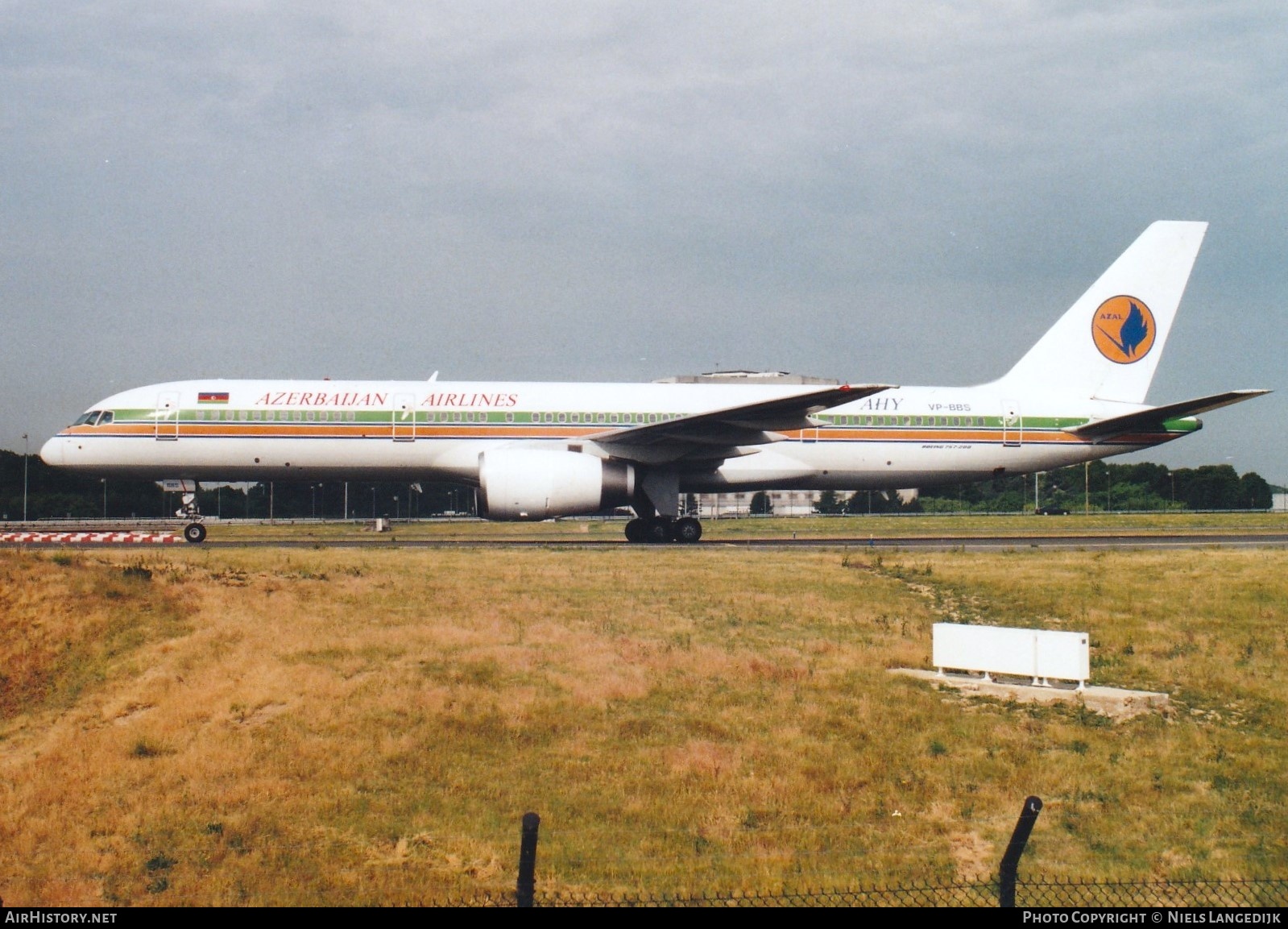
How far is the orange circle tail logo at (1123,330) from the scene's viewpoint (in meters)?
33.0

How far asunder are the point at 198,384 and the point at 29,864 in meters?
20.4

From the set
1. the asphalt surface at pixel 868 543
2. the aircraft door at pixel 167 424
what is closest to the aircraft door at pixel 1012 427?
the asphalt surface at pixel 868 543

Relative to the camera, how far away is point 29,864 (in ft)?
31.7

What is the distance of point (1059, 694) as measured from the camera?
528 inches

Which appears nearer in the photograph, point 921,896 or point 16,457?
point 921,896

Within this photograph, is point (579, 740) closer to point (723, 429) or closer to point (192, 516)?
point (723, 429)

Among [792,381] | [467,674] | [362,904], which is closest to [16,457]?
[792,381]

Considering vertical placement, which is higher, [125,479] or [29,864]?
[125,479]

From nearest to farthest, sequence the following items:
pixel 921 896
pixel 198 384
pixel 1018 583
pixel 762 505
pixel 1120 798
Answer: pixel 921 896, pixel 1120 798, pixel 1018 583, pixel 198 384, pixel 762 505

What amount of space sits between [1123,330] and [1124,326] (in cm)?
13

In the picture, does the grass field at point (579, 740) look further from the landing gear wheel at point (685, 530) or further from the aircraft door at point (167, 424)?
the landing gear wheel at point (685, 530)

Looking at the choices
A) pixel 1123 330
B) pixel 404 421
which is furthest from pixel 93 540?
pixel 1123 330

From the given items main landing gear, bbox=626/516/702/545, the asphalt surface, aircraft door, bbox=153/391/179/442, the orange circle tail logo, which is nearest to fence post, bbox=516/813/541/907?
the asphalt surface

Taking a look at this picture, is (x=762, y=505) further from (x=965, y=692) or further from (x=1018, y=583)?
(x=965, y=692)
